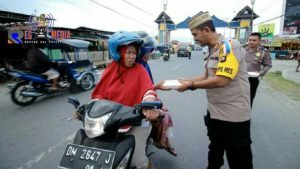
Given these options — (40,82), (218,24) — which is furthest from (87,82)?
(218,24)

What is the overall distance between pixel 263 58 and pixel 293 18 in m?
40.1

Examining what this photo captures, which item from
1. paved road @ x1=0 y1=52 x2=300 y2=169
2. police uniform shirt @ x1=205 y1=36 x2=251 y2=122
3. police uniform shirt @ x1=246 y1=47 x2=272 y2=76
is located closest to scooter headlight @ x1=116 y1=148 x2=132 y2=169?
police uniform shirt @ x1=205 y1=36 x2=251 y2=122

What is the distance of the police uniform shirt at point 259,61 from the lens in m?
3.81

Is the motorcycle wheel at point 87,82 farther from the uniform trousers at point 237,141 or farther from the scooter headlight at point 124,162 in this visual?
the scooter headlight at point 124,162

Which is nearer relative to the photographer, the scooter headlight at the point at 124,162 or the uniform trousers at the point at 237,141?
the scooter headlight at the point at 124,162

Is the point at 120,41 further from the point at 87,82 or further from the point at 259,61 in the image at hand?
the point at 87,82

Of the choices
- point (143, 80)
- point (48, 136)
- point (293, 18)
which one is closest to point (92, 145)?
point (143, 80)

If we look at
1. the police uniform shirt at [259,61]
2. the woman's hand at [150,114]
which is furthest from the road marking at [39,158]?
the police uniform shirt at [259,61]

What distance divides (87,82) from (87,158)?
6.11 m

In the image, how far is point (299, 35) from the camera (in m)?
36.7

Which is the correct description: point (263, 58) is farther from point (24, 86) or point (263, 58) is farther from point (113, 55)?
point (24, 86)

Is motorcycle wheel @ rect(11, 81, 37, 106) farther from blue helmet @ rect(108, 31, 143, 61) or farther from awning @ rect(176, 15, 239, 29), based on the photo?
awning @ rect(176, 15, 239, 29)

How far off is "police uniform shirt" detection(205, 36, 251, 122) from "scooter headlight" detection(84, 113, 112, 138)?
36.7 inches

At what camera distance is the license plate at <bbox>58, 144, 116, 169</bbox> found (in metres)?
1.44
